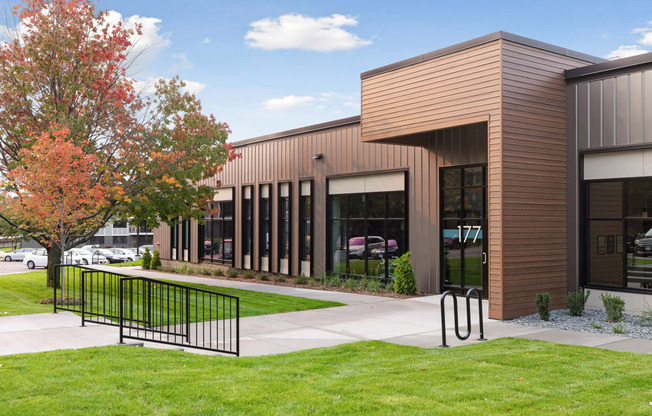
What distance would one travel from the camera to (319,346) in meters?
10.1

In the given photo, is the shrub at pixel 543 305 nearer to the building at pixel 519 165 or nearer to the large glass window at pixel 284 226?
the building at pixel 519 165

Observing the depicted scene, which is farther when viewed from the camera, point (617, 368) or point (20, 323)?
point (20, 323)

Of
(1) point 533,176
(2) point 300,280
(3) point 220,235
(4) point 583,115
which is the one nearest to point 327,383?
(1) point 533,176

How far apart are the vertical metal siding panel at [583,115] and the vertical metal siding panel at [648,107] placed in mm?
1351

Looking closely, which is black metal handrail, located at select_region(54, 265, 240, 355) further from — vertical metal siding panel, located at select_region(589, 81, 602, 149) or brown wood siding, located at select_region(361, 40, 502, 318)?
vertical metal siding panel, located at select_region(589, 81, 602, 149)

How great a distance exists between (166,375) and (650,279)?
11.0 meters

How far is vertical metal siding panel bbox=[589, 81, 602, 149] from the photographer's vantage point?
44.9ft

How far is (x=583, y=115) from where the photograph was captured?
46.0 feet

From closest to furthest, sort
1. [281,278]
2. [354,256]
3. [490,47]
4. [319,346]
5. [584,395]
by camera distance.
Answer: [584,395] < [319,346] < [490,47] < [354,256] < [281,278]

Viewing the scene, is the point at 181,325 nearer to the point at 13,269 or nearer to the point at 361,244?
the point at 361,244

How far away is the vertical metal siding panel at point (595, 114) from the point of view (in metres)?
13.7

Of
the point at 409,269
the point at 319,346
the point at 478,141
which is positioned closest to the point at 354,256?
the point at 409,269

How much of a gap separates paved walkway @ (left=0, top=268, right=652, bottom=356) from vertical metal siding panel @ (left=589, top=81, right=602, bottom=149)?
15.9 feet

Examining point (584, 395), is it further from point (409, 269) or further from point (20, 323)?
point (409, 269)
